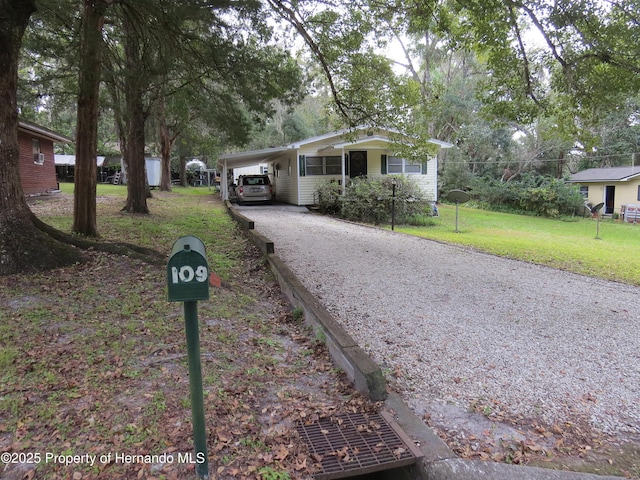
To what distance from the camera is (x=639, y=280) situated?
827cm

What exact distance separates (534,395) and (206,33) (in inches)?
386

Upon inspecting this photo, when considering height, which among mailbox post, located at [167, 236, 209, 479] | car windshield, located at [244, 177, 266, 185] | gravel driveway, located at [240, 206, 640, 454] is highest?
car windshield, located at [244, 177, 266, 185]

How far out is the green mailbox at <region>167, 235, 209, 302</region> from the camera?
2.21 meters

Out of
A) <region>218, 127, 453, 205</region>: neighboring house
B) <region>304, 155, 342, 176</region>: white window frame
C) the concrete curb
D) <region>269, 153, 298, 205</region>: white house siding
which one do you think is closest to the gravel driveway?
the concrete curb

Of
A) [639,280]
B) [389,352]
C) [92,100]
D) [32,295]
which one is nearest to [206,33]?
[92,100]

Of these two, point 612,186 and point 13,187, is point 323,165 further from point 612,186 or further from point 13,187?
point 612,186

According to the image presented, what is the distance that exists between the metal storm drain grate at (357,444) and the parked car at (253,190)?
2039cm

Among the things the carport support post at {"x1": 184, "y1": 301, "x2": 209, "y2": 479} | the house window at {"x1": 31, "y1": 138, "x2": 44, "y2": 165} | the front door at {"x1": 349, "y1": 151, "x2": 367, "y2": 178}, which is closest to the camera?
the carport support post at {"x1": 184, "y1": 301, "x2": 209, "y2": 479}

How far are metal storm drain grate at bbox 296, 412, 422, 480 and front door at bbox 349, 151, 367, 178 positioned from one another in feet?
63.2

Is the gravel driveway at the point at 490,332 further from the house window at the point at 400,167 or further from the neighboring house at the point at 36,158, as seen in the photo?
the neighboring house at the point at 36,158

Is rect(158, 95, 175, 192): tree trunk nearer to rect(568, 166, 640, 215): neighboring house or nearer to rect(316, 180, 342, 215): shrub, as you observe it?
rect(316, 180, 342, 215): shrub

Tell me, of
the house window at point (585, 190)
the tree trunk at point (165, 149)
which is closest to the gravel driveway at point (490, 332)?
the tree trunk at point (165, 149)

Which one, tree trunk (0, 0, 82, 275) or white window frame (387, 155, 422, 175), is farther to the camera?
white window frame (387, 155, 422, 175)

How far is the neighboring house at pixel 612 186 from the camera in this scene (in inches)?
1172
